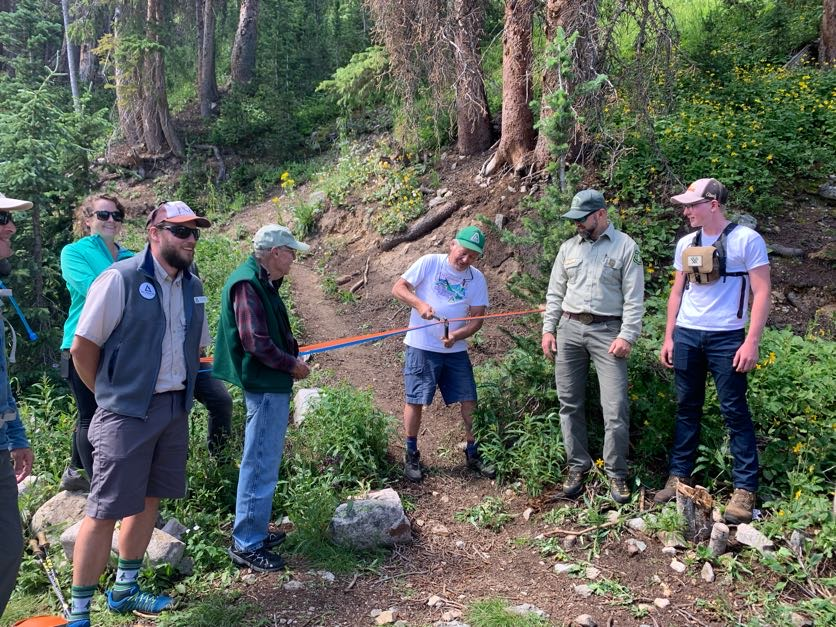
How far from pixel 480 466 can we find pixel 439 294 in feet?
4.75

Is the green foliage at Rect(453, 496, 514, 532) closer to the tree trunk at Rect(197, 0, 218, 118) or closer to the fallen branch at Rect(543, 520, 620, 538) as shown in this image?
the fallen branch at Rect(543, 520, 620, 538)

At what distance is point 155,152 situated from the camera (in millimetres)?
16375

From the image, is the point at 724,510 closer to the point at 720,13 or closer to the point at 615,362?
the point at 615,362

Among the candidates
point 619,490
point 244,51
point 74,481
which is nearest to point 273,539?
point 74,481

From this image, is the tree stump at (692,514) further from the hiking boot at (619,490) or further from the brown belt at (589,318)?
the brown belt at (589,318)

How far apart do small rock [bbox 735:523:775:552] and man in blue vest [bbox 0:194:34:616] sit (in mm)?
3994

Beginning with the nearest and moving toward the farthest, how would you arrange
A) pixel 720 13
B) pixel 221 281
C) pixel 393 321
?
1. pixel 393 321
2. pixel 221 281
3. pixel 720 13

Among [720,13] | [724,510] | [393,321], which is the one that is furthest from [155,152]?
[724,510]

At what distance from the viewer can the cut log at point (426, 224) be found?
9.69 m

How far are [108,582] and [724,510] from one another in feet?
12.7

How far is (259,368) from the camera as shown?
4027 mm

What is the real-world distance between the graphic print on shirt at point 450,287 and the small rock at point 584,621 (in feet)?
8.13

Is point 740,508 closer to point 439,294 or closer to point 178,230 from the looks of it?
point 439,294

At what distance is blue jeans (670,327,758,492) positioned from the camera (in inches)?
168
